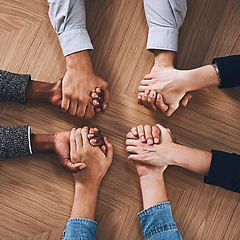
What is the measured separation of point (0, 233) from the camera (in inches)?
30.1

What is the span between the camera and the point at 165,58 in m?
0.77

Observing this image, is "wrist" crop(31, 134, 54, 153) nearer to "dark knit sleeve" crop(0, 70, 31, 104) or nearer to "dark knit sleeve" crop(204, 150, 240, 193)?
"dark knit sleeve" crop(0, 70, 31, 104)

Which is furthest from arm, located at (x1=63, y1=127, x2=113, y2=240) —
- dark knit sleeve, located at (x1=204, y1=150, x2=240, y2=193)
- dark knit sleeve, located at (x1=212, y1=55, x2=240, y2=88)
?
dark knit sleeve, located at (x1=212, y1=55, x2=240, y2=88)

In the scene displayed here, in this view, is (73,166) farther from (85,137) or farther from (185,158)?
(185,158)

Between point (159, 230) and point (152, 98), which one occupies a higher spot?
point (152, 98)

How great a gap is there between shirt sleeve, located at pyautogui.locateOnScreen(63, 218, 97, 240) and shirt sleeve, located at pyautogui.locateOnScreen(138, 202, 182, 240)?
15 centimetres

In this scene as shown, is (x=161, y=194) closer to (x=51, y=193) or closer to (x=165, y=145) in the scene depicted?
(x=165, y=145)

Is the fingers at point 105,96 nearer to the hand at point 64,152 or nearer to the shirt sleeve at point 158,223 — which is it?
the hand at point 64,152

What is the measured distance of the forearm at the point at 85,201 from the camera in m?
0.75

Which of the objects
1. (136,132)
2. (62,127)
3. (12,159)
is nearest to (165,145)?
(136,132)

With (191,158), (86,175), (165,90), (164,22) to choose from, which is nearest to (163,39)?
(164,22)

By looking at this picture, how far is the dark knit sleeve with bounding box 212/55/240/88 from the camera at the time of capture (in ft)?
2.40

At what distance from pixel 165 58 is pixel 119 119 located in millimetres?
235

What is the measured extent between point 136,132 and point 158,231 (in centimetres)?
29
